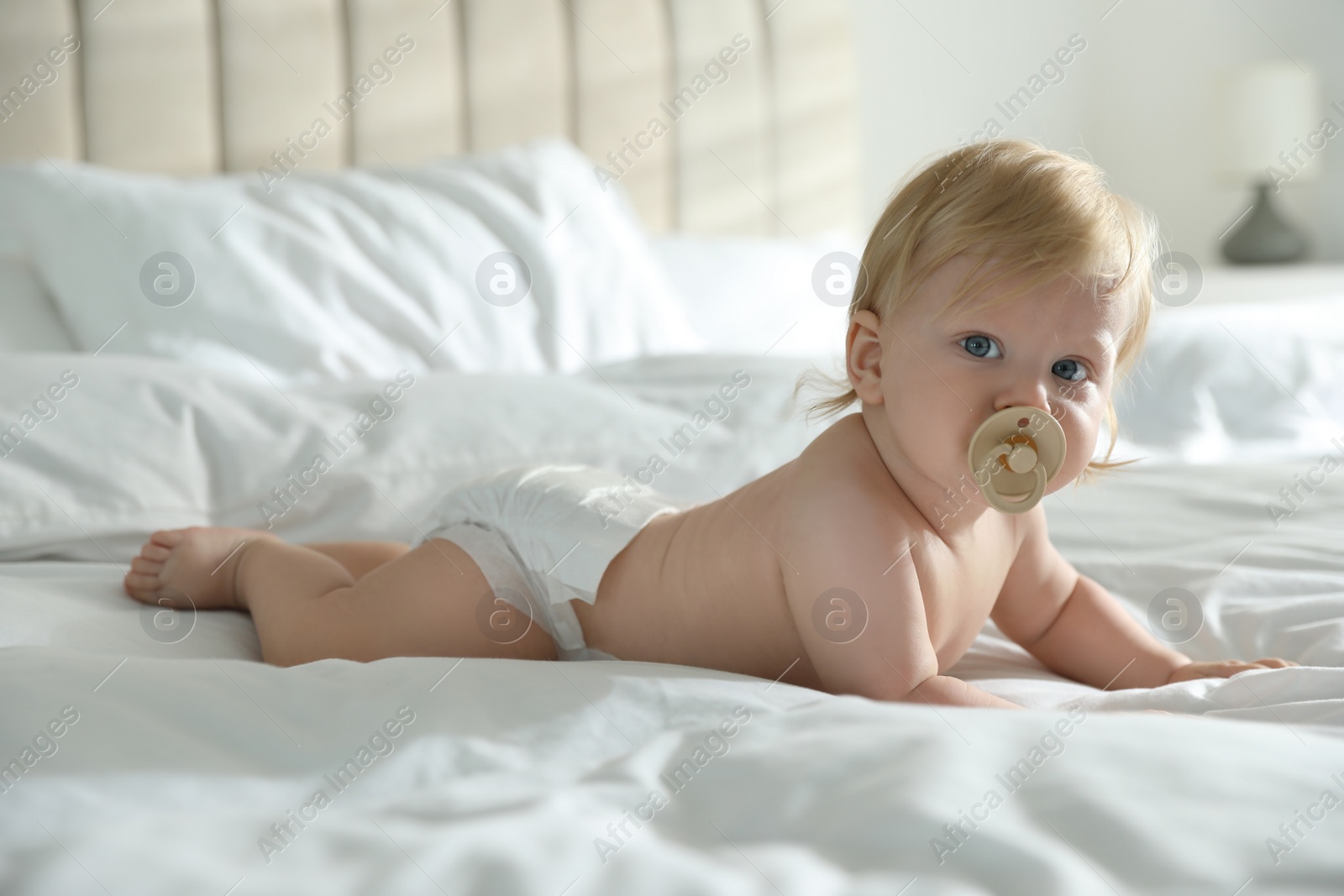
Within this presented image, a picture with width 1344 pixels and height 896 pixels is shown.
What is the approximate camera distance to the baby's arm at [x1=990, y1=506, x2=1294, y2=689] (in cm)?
82

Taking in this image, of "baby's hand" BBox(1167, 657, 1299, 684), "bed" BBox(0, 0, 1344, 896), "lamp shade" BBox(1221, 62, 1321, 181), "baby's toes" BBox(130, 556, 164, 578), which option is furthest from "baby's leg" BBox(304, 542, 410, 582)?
"lamp shade" BBox(1221, 62, 1321, 181)

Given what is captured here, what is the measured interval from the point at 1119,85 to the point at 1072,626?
255cm

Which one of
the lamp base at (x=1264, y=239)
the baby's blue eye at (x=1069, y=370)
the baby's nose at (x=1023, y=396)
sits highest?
the baby's blue eye at (x=1069, y=370)

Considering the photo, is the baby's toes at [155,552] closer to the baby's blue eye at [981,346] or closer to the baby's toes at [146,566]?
the baby's toes at [146,566]

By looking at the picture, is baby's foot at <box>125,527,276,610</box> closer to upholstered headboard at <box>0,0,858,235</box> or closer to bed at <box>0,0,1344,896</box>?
bed at <box>0,0,1344,896</box>

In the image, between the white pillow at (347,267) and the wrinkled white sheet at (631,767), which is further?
Answer: the white pillow at (347,267)

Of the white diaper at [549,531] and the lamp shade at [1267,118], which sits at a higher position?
the lamp shade at [1267,118]

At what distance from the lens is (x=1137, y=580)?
945 mm

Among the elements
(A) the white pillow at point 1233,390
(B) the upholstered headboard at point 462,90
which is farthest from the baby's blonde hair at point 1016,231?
(B) the upholstered headboard at point 462,90

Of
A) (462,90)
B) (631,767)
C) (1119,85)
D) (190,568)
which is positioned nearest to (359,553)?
(190,568)

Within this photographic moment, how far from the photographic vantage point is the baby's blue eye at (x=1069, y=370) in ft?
2.33

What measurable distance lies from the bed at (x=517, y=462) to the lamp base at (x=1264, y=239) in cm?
42

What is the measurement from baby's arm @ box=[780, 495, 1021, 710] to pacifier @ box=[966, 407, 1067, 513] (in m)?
0.08

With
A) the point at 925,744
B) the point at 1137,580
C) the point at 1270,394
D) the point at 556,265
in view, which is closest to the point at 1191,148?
the point at 1270,394
